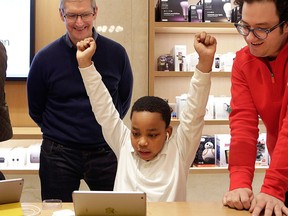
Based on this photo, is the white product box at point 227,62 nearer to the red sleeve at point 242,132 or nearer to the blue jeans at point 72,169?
the blue jeans at point 72,169

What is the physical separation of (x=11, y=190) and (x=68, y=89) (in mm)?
947

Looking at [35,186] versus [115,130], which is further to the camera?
[35,186]

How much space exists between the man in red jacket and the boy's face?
0.32 metres

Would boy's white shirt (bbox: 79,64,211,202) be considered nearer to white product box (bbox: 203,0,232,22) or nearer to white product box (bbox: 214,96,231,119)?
white product box (bbox: 214,96,231,119)

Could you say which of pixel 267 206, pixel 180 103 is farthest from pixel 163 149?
pixel 180 103

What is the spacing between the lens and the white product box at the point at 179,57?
3.50 metres

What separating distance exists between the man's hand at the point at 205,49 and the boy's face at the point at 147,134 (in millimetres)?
303

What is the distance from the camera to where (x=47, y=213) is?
1.30 metres

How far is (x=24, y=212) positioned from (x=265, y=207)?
2.44ft

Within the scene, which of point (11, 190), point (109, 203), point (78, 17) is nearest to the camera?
point (109, 203)

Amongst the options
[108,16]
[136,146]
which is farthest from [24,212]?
[108,16]

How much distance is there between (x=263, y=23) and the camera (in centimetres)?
133

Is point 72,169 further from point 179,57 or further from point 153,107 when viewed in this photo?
point 179,57

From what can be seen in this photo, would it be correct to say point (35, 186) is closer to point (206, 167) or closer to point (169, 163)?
point (206, 167)
